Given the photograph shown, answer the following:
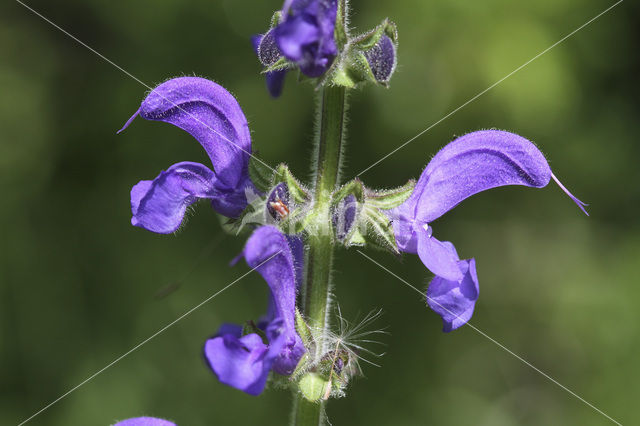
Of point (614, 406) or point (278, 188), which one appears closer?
point (278, 188)

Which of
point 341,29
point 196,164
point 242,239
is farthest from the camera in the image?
point 242,239

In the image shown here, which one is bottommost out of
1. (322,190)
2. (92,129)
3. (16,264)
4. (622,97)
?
(622,97)

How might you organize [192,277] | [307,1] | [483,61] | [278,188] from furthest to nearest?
[192,277], [483,61], [278,188], [307,1]

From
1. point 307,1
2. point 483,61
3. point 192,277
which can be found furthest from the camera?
point 192,277

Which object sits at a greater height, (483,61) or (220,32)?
(220,32)

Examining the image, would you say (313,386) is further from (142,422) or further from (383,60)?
(383,60)

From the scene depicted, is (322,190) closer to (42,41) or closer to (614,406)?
(614,406)

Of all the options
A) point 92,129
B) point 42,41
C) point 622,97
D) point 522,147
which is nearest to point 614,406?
point 622,97

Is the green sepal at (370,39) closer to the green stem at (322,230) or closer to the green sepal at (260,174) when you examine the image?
the green stem at (322,230)

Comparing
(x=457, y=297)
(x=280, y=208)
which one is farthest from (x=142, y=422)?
(x=457, y=297)
